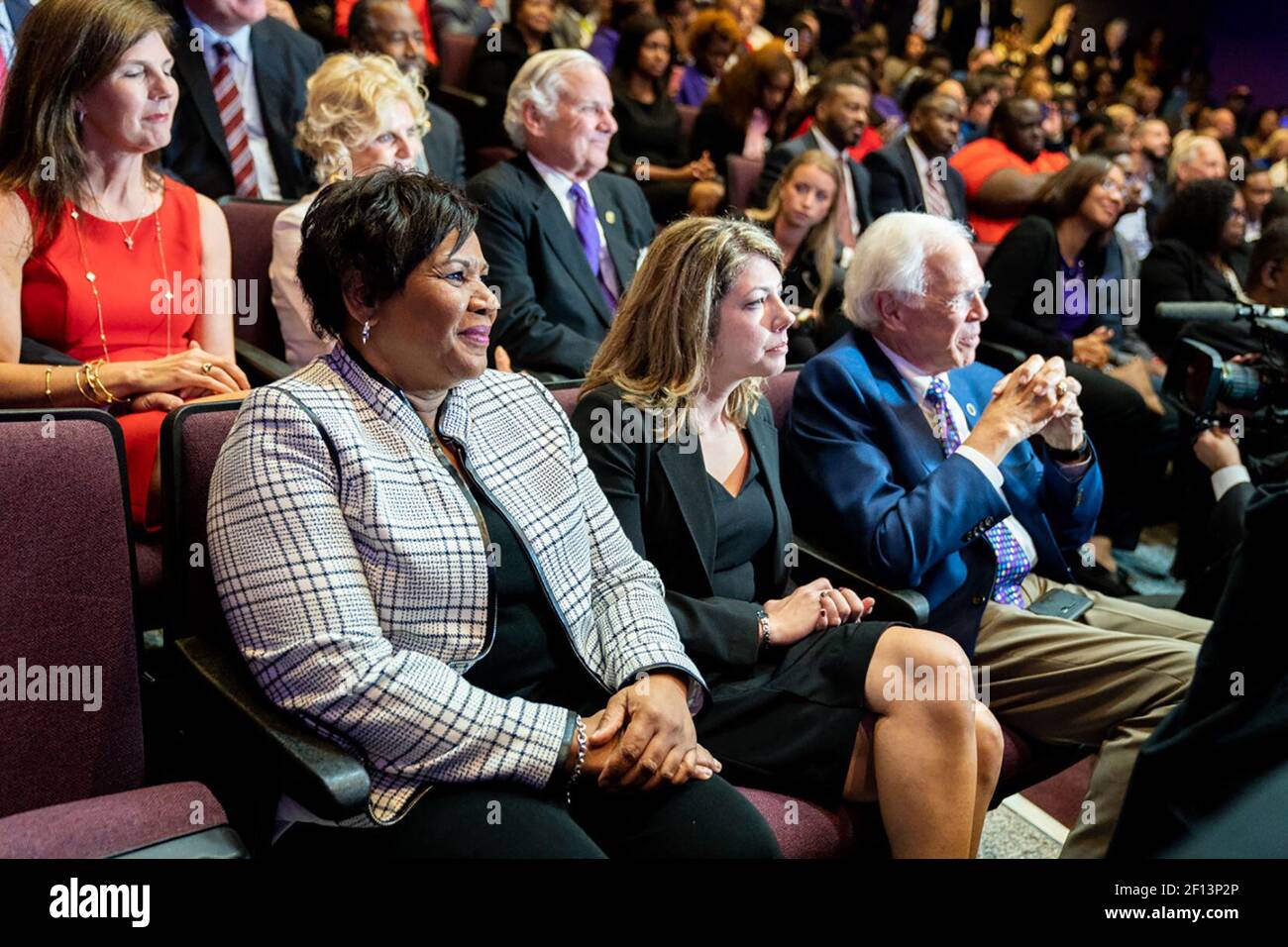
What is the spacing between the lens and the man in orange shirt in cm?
459

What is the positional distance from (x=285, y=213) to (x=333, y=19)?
2522 mm

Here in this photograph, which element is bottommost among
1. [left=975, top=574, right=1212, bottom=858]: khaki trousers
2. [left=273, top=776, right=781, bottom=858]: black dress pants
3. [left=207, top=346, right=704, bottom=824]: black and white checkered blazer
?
[left=975, top=574, right=1212, bottom=858]: khaki trousers

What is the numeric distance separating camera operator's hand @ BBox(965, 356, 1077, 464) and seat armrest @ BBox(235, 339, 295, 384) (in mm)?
1223

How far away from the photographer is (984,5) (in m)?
8.66

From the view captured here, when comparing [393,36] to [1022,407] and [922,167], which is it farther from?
[1022,407]

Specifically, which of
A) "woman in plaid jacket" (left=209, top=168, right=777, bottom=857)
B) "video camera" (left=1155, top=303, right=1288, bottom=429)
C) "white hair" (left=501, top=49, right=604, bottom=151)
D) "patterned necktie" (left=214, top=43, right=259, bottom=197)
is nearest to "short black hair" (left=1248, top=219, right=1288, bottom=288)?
"video camera" (left=1155, top=303, right=1288, bottom=429)

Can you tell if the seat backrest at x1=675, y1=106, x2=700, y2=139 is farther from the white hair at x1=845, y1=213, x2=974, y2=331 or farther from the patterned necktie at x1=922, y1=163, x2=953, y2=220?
the white hair at x1=845, y1=213, x2=974, y2=331

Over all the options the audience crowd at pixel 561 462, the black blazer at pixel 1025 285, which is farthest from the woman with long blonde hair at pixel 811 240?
the black blazer at pixel 1025 285

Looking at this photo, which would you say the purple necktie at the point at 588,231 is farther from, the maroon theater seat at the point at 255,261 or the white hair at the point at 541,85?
the maroon theater seat at the point at 255,261

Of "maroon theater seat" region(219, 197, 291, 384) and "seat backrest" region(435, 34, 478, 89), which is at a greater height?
"seat backrest" region(435, 34, 478, 89)

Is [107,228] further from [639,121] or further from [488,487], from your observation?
[639,121]

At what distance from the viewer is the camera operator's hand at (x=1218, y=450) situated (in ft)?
8.64

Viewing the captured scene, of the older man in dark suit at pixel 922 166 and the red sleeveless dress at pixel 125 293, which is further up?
the older man in dark suit at pixel 922 166

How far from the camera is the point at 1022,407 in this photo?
2016 millimetres
